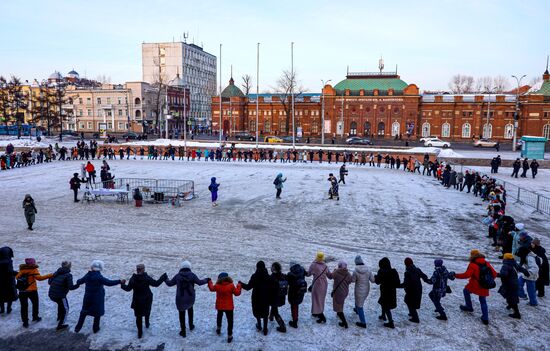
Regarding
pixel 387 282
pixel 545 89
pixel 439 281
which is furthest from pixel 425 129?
pixel 387 282

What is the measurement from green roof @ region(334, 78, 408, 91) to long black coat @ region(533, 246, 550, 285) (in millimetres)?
67612

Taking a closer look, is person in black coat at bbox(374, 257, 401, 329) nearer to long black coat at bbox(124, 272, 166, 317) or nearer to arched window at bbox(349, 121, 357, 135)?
long black coat at bbox(124, 272, 166, 317)

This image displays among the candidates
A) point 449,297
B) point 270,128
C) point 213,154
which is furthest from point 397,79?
point 449,297

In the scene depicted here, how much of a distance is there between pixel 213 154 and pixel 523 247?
32711 mm

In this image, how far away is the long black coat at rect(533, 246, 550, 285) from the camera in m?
8.75

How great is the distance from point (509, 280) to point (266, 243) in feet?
23.8

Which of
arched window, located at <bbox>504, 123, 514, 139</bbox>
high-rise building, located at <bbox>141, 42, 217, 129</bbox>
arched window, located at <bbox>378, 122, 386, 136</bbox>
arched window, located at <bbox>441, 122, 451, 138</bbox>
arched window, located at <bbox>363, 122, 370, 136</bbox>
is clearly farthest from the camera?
high-rise building, located at <bbox>141, 42, 217, 129</bbox>

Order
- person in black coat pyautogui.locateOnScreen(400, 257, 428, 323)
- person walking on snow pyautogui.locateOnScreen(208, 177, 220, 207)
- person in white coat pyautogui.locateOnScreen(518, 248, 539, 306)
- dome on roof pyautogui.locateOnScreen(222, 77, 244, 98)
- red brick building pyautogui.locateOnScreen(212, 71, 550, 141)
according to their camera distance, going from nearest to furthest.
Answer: person in black coat pyautogui.locateOnScreen(400, 257, 428, 323) < person in white coat pyautogui.locateOnScreen(518, 248, 539, 306) < person walking on snow pyautogui.locateOnScreen(208, 177, 220, 207) < red brick building pyautogui.locateOnScreen(212, 71, 550, 141) < dome on roof pyautogui.locateOnScreen(222, 77, 244, 98)

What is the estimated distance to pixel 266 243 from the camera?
44.2 ft

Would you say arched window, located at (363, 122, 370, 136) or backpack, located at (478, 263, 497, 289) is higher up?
arched window, located at (363, 122, 370, 136)

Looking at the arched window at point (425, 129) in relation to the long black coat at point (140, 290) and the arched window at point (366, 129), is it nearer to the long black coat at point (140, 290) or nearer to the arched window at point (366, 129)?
the arched window at point (366, 129)

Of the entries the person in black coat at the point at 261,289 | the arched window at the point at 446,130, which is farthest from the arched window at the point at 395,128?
the person in black coat at the point at 261,289

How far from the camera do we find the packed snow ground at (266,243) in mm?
7660

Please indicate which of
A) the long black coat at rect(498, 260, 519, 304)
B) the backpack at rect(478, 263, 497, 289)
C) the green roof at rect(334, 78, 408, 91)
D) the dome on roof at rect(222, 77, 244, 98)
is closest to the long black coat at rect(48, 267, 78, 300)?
the backpack at rect(478, 263, 497, 289)
